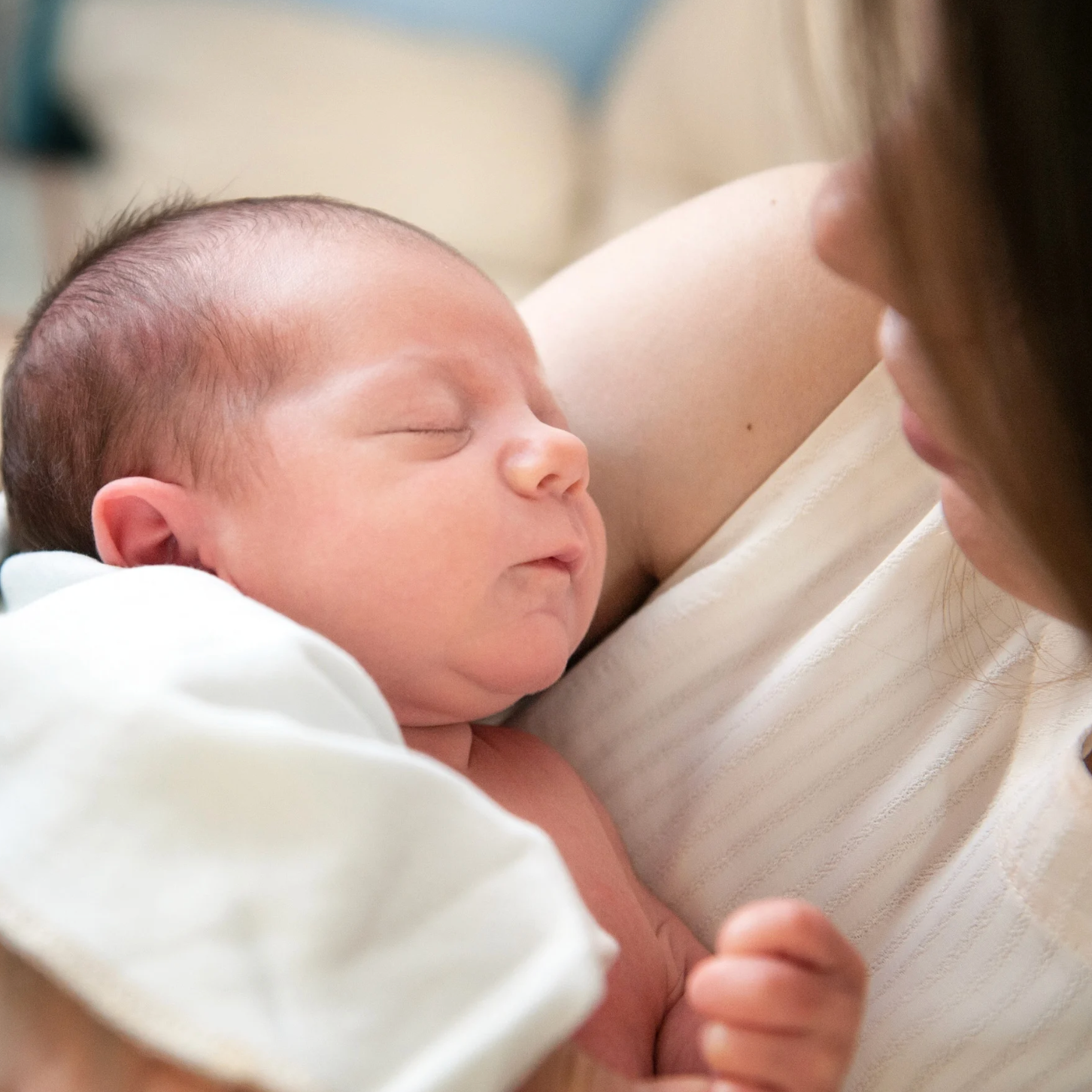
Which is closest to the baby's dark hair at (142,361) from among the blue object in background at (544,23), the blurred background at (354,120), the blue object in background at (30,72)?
the blurred background at (354,120)

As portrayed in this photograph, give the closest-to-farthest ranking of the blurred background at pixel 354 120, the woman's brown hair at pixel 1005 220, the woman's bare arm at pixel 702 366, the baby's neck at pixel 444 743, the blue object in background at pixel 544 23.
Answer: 1. the woman's brown hair at pixel 1005 220
2. the baby's neck at pixel 444 743
3. the woman's bare arm at pixel 702 366
4. the blurred background at pixel 354 120
5. the blue object in background at pixel 544 23

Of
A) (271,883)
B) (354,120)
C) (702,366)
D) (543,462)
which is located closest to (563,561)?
(543,462)

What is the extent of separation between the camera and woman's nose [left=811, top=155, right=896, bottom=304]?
560 millimetres

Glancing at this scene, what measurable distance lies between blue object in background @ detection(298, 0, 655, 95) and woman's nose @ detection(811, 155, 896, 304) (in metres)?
2.09

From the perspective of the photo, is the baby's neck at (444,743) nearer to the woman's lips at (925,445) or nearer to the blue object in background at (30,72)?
the woman's lips at (925,445)

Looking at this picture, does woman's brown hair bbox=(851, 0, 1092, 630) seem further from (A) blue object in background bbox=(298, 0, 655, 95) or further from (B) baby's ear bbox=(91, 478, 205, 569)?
(A) blue object in background bbox=(298, 0, 655, 95)

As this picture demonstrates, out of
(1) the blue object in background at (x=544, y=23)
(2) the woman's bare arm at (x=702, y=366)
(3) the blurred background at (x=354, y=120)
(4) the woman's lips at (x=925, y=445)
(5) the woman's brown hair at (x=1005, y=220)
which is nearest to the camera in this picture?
(5) the woman's brown hair at (x=1005, y=220)

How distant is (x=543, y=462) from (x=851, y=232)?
25 centimetres

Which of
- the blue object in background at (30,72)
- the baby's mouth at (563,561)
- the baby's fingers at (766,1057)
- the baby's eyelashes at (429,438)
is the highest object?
the baby's eyelashes at (429,438)

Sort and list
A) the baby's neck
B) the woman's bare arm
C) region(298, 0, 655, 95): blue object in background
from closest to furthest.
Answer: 1. the baby's neck
2. the woman's bare arm
3. region(298, 0, 655, 95): blue object in background

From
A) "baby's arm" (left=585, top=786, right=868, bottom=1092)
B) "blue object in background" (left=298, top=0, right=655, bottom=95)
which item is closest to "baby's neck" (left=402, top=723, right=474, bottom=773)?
"baby's arm" (left=585, top=786, right=868, bottom=1092)

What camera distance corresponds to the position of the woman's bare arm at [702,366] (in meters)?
0.89

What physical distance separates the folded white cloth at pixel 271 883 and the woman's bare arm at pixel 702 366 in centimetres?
42

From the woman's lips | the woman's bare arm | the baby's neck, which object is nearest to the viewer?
the woman's lips
